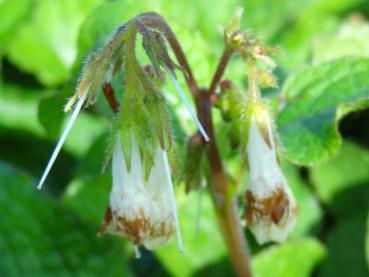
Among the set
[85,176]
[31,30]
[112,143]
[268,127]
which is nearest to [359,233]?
[85,176]

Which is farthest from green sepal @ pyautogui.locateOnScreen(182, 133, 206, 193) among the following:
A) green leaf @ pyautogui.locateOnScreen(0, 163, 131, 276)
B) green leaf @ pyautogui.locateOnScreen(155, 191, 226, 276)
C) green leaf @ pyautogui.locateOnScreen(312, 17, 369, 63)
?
green leaf @ pyautogui.locateOnScreen(312, 17, 369, 63)

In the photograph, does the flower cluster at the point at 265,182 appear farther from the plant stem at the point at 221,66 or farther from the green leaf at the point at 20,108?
the green leaf at the point at 20,108

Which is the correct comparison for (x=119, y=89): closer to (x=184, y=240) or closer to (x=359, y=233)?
(x=184, y=240)

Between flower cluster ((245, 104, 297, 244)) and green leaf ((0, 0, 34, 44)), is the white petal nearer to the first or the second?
flower cluster ((245, 104, 297, 244))

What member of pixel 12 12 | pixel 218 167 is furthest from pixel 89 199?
pixel 218 167

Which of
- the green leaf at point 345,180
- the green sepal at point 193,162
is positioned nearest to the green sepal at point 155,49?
the green sepal at point 193,162

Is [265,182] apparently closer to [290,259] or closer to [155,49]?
[155,49]
